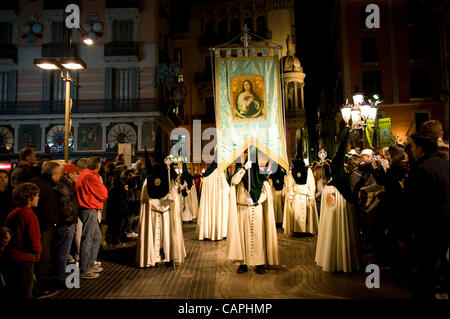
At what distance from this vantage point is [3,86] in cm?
2316

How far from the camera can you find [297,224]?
32.3 ft

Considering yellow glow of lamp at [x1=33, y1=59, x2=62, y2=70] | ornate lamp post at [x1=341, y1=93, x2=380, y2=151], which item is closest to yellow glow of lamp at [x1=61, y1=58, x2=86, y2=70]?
yellow glow of lamp at [x1=33, y1=59, x2=62, y2=70]

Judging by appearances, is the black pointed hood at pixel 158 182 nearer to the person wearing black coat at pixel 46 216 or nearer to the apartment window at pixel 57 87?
the person wearing black coat at pixel 46 216

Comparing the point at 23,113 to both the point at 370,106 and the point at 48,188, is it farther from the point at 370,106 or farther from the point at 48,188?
the point at 370,106

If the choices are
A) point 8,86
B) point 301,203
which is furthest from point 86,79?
point 301,203

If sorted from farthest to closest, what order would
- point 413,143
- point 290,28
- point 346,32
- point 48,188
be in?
point 290,28 → point 346,32 → point 48,188 → point 413,143

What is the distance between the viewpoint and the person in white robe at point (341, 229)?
6.00 metres

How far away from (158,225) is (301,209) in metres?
4.94

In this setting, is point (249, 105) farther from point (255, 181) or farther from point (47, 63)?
point (47, 63)

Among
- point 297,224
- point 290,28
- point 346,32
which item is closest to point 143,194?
point 297,224

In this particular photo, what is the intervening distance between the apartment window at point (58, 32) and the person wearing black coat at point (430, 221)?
26222 millimetres

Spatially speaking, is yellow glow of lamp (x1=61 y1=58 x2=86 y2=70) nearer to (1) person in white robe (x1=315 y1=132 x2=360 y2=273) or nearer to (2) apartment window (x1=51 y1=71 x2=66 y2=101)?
(1) person in white robe (x1=315 y1=132 x2=360 y2=273)

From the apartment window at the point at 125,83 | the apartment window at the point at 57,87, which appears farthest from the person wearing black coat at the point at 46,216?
the apartment window at the point at 57,87

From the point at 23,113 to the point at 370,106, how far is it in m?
23.3
